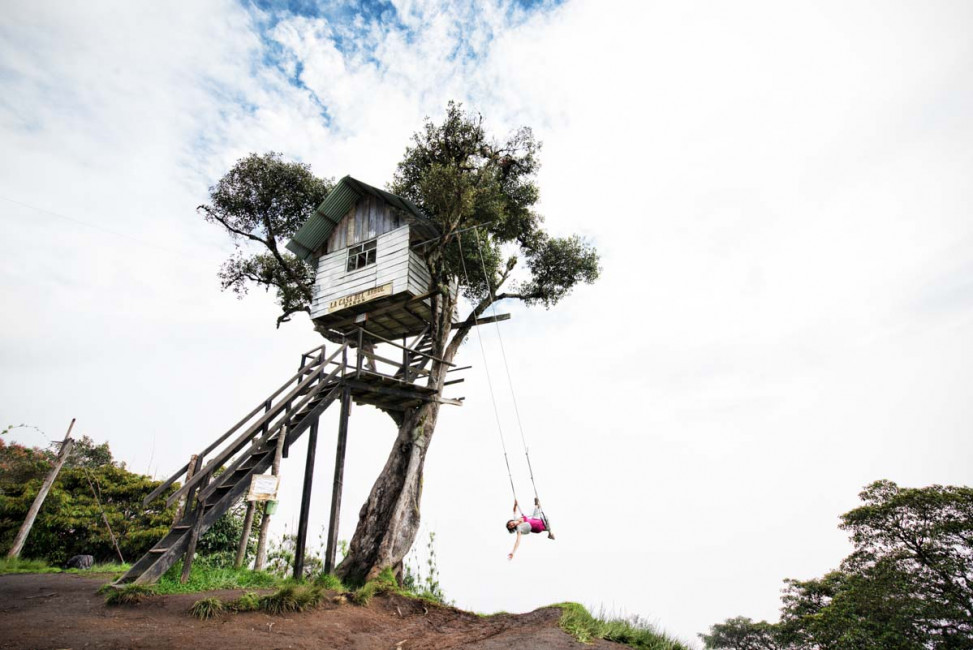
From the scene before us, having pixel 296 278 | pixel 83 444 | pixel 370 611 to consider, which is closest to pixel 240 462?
pixel 370 611

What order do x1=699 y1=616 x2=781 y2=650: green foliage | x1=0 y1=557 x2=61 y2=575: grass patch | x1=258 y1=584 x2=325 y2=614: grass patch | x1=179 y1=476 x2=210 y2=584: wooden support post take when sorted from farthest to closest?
x1=699 y1=616 x2=781 y2=650: green foliage, x1=0 y1=557 x2=61 y2=575: grass patch, x1=179 y1=476 x2=210 y2=584: wooden support post, x1=258 y1=584 x2=325 y2=614: grass patch

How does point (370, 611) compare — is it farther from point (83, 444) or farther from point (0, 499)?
point (83, 444)

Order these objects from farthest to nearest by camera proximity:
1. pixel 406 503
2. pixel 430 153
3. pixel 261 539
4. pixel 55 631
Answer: pixel 430 153 < pixel 406 503 < pixel 261 539 < pixel 55 631

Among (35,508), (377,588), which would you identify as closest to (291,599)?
(377,588)

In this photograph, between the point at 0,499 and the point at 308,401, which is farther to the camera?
the point at 0,499

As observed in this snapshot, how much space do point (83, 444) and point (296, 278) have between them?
70.7ft

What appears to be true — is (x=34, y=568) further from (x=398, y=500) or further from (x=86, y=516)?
(x=398, y=500)

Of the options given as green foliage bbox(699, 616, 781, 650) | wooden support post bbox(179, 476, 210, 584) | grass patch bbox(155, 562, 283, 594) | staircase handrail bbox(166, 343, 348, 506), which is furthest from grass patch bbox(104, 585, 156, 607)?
green foliage bbox(699, 616, 781, 650)

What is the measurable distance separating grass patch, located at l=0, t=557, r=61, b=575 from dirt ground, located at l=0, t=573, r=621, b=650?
1544mm

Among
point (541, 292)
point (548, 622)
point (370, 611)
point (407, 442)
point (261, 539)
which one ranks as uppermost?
point (541, 292)

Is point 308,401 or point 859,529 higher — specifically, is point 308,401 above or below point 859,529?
above

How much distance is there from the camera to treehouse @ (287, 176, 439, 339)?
14.4m

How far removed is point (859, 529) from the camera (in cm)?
1425

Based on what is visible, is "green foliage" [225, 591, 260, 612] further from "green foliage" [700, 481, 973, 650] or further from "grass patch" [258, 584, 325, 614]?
"green foliage" [700, 481, 973, 650]
